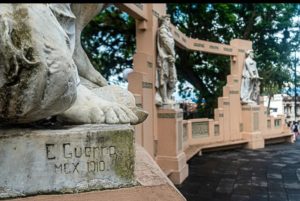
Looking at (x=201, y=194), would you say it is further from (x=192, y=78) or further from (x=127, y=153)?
(x=192, y=78)

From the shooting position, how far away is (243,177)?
26.5 ft

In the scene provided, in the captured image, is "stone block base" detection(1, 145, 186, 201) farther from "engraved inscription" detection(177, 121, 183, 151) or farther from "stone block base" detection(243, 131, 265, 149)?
"stone block base" detection(243, 131, 265, 149)

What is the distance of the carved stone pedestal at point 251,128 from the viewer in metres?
13.7

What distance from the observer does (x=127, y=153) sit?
5.28 ft

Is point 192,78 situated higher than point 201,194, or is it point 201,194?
point 192,78

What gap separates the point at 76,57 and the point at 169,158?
548 centimetres

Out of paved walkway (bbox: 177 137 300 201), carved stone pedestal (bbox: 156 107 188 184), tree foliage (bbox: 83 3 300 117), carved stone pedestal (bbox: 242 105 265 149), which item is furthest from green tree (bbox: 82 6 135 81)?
carved stone pedestal (bbox: 156 107 188 184)

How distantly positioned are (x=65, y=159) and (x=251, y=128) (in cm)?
1289

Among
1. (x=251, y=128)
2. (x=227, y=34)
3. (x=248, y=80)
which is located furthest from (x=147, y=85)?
(x=227, y=34)

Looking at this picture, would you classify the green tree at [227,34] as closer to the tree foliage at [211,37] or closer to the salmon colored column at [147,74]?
the tree foliage at [211,37]

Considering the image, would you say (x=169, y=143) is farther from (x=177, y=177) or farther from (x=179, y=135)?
(x=177, y=177)

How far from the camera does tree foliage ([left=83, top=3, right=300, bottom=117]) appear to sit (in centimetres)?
1523

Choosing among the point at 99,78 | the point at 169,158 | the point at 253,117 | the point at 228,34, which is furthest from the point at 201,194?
the point at 228,34

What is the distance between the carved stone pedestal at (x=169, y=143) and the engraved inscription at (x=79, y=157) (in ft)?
20.6
